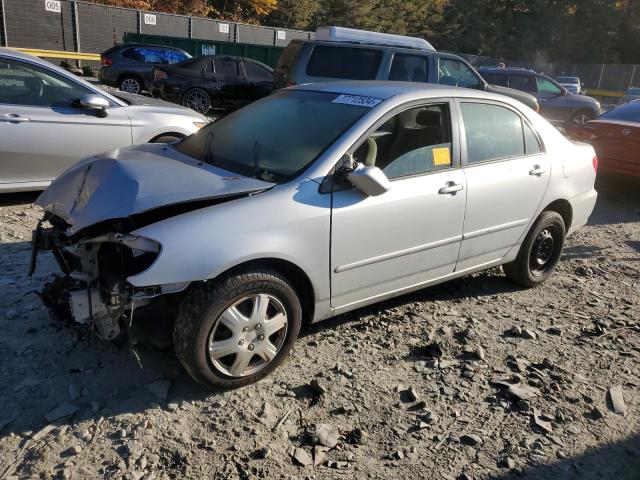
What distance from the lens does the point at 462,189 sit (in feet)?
12.6

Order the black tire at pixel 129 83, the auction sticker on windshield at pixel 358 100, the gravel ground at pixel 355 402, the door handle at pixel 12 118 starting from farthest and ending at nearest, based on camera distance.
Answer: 1. the black tire at pixel 129 83
2. the door handle at pixel 12 118
3. the auction sticker on windshield at pixel 358 100
4. the gravel ground at pixel 355 402

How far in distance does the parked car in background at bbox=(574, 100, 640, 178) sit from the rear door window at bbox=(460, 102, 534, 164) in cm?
464

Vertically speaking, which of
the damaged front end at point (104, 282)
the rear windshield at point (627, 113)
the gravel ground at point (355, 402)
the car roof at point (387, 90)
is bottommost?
the gravel ground at point (355, 402)

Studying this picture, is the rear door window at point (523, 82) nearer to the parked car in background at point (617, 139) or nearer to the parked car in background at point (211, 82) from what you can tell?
the parked car in background at point (617, 139)

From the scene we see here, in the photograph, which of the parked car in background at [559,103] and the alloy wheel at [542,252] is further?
the parked car in background at [559,103]

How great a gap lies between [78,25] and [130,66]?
9958 millimetres

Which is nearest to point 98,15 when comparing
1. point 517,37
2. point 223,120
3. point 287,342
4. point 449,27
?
point 223,120

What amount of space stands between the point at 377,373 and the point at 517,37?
53.5m

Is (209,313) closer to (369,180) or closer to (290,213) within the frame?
(290,213)

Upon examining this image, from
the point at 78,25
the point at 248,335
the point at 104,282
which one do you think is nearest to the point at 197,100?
the point at 104,282

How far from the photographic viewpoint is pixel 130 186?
301 cm

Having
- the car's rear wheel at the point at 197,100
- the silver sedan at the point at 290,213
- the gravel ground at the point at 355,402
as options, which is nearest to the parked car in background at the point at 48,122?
the gravel ground at the point at 355,402

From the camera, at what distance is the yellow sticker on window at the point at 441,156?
3.80 m

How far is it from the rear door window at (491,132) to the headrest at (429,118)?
22 cm
